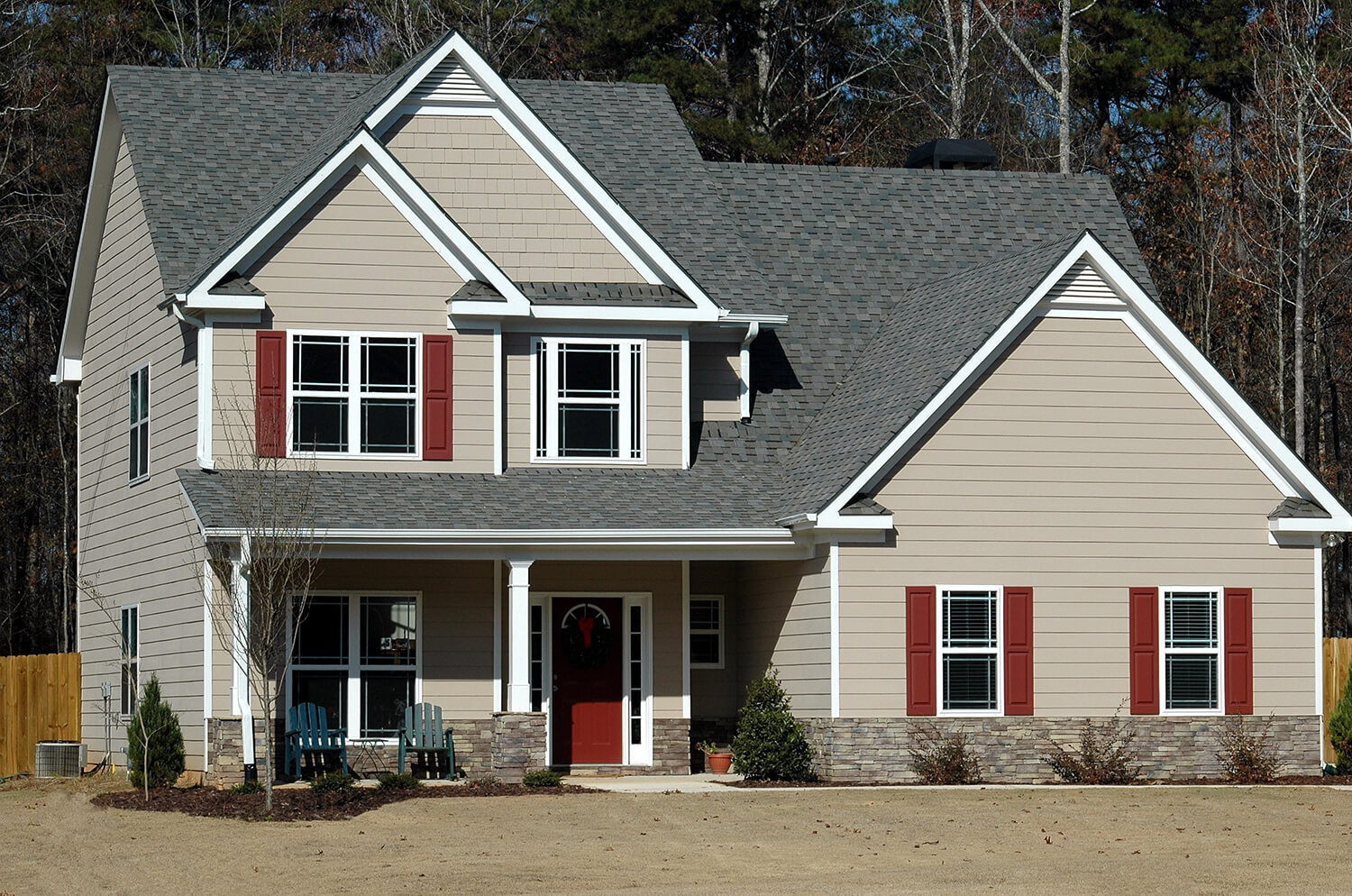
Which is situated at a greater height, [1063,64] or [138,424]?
[1063,64]

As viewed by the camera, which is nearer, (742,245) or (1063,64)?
(742,245)

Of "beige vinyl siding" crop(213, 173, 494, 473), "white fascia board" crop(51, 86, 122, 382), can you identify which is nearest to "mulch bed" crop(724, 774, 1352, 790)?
"beige vinyl siding" crop(213, 173, 494, 473)

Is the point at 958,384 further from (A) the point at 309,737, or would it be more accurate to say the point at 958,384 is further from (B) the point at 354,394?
(A) the point at 309,737

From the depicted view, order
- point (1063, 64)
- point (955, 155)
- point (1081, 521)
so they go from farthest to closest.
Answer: point (1063, 64)
point (955, 155)
point (1081, 521)

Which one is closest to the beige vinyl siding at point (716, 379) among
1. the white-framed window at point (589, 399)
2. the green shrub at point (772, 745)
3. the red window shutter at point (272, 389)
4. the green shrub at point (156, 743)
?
the white-framed window at point (589, 399)

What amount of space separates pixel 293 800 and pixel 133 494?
22.4 ft

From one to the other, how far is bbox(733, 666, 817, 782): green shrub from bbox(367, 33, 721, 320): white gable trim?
15.9 ft

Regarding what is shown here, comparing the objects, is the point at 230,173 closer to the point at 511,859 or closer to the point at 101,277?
the point at 101,277

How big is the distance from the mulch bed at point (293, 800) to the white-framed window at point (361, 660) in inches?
68.3

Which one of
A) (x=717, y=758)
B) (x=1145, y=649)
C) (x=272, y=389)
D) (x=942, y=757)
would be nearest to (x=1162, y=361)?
(x=1145, y=649)

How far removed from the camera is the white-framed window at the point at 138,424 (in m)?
23.9

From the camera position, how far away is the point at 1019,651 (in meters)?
21.3

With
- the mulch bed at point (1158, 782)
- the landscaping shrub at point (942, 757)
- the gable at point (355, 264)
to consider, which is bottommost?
the mulch bed at point (1158, 782)

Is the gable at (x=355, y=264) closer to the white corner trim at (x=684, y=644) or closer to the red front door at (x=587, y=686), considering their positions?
the red front door at (x=587, y=686)
